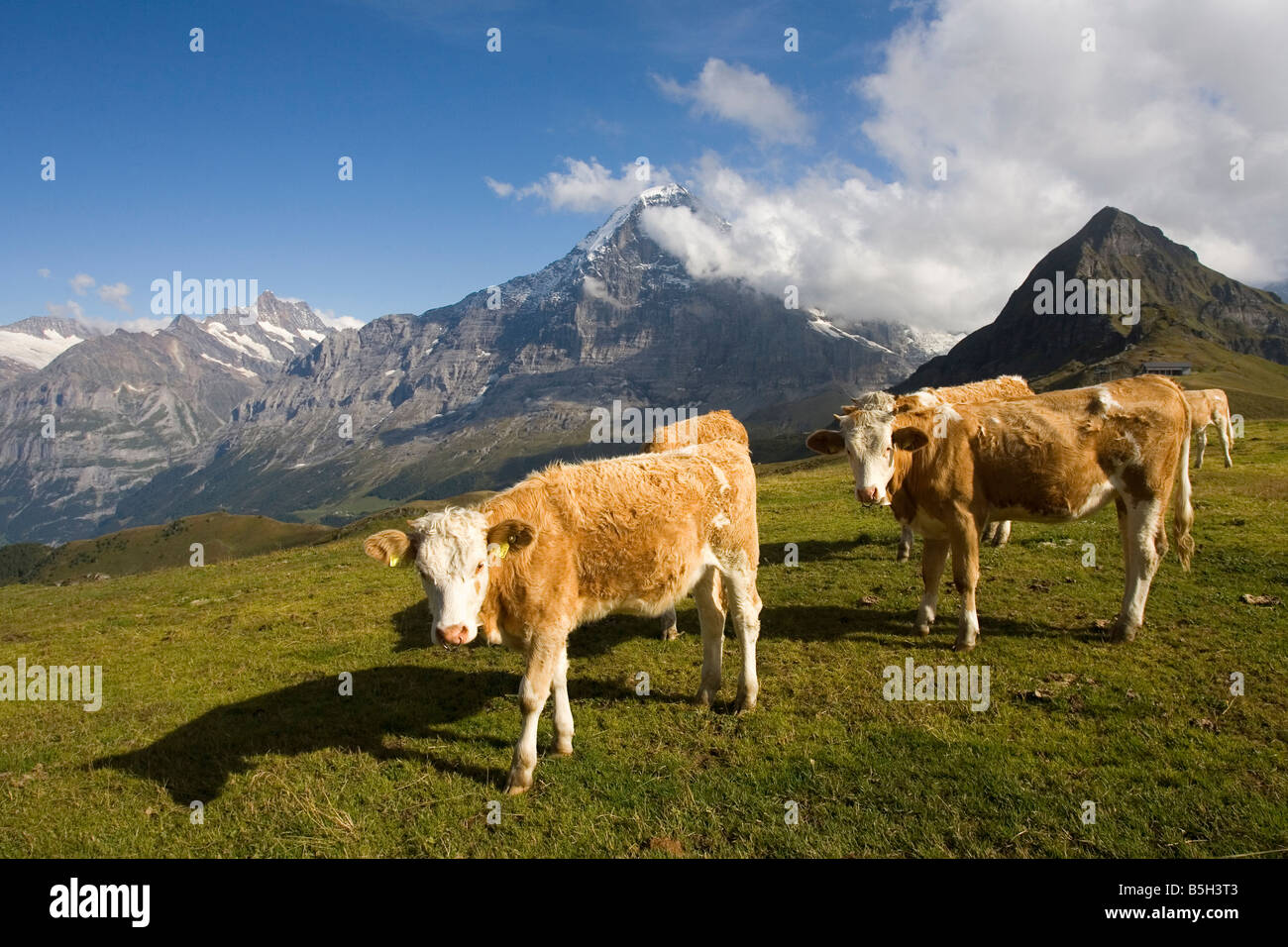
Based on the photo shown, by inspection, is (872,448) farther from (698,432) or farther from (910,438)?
(698,432)

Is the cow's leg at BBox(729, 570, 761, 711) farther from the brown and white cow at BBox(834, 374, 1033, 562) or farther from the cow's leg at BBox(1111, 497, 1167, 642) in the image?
the brown and white cow at BBox(834, 374, 1033, 562)

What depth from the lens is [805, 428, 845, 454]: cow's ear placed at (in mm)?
12625

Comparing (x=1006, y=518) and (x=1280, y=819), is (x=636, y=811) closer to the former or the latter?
(x=1280, y=819)

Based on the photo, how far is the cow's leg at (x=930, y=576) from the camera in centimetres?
1306

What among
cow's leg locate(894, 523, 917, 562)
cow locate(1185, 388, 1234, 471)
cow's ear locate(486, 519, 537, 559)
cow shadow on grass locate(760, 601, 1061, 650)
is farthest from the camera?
cow locate(1185, 388, 1234, 471)

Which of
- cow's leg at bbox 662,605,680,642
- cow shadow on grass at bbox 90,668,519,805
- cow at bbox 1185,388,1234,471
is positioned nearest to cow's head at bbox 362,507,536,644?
cow shadow on grass at bbox 90,668,519,805

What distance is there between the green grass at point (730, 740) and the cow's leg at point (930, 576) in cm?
40

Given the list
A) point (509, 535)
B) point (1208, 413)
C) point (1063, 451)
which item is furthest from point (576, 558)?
point (1208, 413)

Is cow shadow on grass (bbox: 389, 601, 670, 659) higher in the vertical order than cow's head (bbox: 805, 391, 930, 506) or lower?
lower

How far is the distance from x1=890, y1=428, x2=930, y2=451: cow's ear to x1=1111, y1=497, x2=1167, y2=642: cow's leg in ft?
12.7

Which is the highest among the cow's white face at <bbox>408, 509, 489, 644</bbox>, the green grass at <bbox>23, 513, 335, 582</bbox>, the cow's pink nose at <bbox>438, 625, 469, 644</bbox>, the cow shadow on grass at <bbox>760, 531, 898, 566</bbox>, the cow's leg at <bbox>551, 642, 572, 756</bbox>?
the cow's white face at <bbox>408, 509, 489, 644</bbox>

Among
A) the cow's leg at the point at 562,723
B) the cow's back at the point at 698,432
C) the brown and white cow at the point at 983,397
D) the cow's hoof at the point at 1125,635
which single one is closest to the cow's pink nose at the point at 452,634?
the cow's leg at the point at 562,723

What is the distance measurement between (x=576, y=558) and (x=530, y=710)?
2050 millimetres

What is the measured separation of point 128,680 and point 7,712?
74.4 inches
